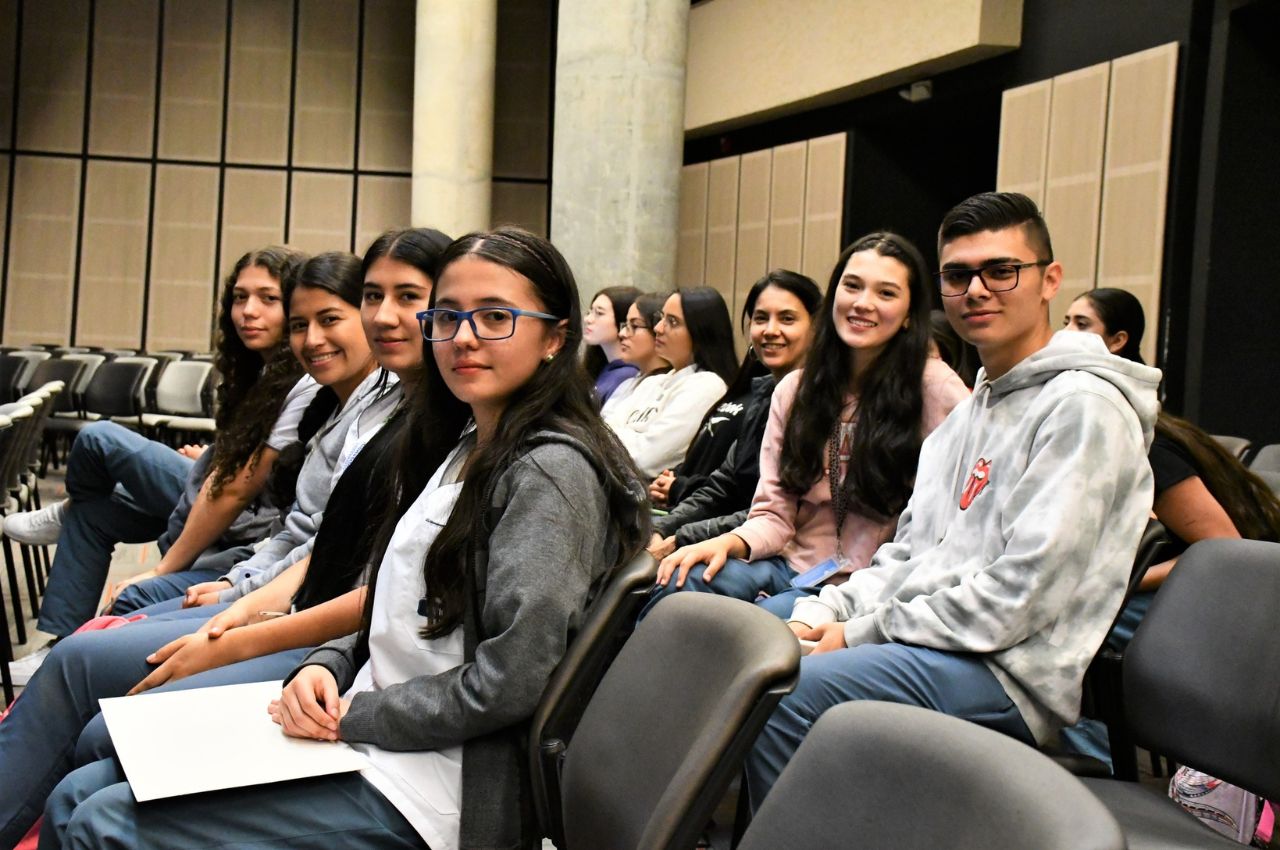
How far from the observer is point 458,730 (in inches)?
60.6

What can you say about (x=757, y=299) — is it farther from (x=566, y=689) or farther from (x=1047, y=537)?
(x=566, y=689)

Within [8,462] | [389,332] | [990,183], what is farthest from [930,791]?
[990,183]

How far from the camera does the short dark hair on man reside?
2295 millimetres

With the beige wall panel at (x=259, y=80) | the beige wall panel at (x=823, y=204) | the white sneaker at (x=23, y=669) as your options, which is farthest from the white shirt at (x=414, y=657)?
the beige wall panel at (x=259, y=80)

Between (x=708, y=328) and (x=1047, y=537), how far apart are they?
252cm

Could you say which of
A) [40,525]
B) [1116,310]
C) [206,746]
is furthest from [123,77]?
[206,746]

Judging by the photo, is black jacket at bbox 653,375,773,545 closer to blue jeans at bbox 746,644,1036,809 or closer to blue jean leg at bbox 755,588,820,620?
blue jean leg at bbox 755,588,820,620

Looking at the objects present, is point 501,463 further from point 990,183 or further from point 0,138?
point 0,138

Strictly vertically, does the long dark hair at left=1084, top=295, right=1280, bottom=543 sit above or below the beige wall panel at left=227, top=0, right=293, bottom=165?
below

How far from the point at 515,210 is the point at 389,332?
471 inches

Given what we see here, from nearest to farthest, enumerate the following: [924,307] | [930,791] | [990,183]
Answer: [930,791]
[924,307]
[990,183]

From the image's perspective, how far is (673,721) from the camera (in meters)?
1.33

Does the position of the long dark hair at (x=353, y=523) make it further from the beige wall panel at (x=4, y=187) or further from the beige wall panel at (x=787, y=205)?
the beige wall panel at (x=4, y=187)

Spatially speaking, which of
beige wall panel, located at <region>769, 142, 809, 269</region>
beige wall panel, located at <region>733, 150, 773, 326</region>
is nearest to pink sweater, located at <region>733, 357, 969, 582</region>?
beige wall panel, located at <region>769, 142, 809, 269</region>
